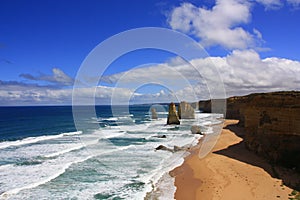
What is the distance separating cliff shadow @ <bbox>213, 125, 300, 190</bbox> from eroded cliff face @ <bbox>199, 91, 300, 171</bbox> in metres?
0.45

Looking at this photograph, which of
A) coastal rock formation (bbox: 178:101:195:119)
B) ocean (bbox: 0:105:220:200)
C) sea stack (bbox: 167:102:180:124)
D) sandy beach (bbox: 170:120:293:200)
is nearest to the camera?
sandy beach (bbox: 170:120:293:200)

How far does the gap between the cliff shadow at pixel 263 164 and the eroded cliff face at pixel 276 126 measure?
1.47 feet

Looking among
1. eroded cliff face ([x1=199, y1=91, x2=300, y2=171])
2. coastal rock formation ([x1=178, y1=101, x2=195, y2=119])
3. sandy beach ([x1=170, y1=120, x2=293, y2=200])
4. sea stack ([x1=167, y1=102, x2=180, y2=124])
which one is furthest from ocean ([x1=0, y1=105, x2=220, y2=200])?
coastal rock formation ([x1=178, y1=101, x2=195, y2=119])

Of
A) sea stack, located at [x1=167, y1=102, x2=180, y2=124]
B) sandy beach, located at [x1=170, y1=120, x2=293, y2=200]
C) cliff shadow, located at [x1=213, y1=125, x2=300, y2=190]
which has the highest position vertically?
sea stack, located at [x1=167, y1=102, x2=180, y2=124]

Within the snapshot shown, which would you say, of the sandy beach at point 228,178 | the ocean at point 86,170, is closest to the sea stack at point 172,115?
the ocean at point 86,170

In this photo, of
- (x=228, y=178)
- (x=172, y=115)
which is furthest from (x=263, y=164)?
(x=172, y=115)

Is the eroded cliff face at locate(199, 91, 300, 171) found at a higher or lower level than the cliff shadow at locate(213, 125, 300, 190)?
higher

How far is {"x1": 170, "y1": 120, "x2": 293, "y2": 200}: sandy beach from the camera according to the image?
1393 centimetres

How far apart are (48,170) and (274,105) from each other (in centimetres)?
1609

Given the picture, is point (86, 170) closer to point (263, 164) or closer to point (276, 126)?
point (263, 164)

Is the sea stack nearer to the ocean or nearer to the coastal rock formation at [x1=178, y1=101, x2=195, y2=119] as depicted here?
the coastal rock formation at [x1=178, y1=101, x2=195, y2=119]

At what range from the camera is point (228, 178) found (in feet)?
54.3

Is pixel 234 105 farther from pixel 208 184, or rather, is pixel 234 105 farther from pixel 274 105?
pixel 208 184

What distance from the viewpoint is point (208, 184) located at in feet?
52.5
